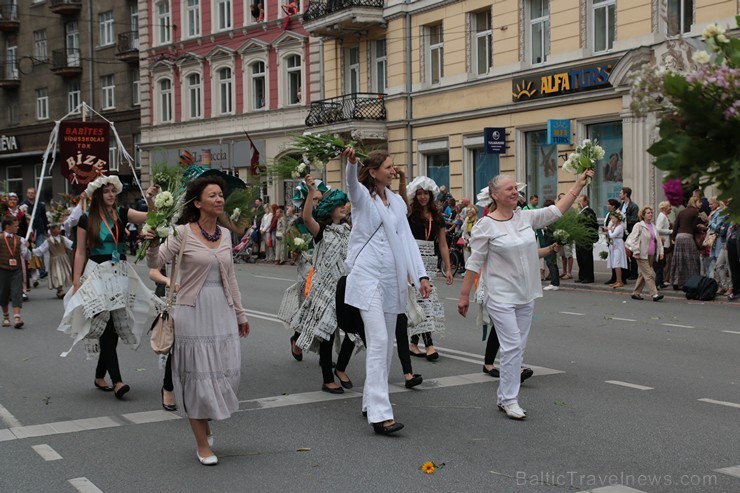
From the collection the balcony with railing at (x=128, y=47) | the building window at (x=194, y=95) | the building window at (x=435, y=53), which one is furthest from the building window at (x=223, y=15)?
the building window at (x=435, y=53)

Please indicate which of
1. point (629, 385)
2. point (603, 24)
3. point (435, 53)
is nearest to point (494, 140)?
point (603, 24)

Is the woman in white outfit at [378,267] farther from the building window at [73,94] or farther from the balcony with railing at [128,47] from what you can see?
the building window at [73,94]

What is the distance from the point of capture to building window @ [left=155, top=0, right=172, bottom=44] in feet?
146

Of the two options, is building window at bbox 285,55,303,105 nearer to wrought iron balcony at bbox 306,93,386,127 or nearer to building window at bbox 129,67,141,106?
wrought iron balcony at bbox 306,93,386,127

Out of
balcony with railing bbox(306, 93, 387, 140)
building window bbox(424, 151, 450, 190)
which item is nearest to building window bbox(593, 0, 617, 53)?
building window bbox(424, 151, 450, 190)

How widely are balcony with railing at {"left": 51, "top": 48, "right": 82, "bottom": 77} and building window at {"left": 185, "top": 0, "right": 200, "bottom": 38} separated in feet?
33.2

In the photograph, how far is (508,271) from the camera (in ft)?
24.7

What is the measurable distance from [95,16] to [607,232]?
3684 cm

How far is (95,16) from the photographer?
4966 cm

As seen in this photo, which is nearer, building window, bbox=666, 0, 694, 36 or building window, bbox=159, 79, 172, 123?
building window, bbox=666, 0, 694, 36

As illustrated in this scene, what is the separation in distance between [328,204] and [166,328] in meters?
2.99

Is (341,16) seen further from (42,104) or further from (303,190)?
(42,104)

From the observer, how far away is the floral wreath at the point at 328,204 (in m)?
9.04

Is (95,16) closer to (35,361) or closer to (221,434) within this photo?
(35,361)
